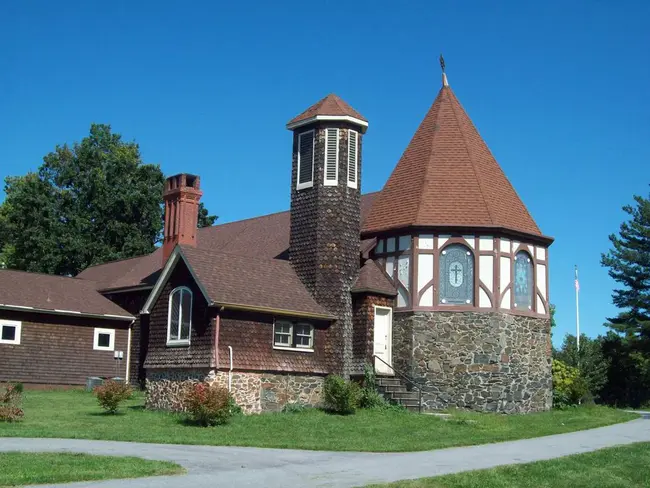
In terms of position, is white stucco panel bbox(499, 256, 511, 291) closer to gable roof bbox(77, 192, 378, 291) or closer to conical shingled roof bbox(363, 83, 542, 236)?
conical shingled roof bbox(363, 83, 542, 236)

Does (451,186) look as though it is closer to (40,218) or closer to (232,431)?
(232,431)

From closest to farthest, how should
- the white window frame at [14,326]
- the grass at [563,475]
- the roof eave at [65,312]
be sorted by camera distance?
the grass at [563,475]
the roof eave at [65,312]
the white window frame at [14,326]

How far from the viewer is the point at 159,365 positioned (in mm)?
26438

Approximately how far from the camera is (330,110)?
2894 centimetres

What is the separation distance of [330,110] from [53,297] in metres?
14.0

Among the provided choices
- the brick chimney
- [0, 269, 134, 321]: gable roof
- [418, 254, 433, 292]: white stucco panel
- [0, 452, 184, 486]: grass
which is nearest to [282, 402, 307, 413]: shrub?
[418, 254, 433, 292]: white stucco panel

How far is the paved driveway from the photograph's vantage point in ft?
44.1

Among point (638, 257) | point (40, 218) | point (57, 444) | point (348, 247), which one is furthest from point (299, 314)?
point (40, 218)

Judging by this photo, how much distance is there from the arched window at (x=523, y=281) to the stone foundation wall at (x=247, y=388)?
7.06 metres

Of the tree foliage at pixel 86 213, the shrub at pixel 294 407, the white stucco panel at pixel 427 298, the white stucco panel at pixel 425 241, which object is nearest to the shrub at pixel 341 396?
the shrub at pixel 294 407

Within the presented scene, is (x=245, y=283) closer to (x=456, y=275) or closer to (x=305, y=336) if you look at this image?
(x=305, y=336)

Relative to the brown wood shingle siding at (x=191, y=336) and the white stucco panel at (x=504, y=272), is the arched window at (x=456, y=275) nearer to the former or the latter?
the white stucco panel at (x=504, y=272)

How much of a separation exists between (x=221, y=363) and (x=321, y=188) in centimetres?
723

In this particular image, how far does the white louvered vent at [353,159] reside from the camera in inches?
1139
